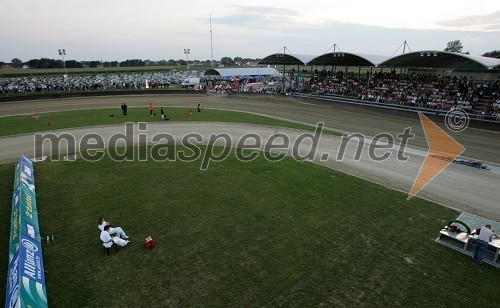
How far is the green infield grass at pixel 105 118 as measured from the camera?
28.0m

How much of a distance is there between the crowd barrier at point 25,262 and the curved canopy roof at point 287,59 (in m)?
47.5

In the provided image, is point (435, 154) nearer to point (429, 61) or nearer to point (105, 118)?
point (429, 61)

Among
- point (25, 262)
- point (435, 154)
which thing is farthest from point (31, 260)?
point (435, 154)

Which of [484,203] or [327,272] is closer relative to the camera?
[327,272]

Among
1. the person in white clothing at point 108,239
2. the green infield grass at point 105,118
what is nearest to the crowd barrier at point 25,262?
the person in white clothing at point 108,239

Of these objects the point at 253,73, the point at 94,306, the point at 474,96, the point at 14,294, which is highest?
the point at 253,73

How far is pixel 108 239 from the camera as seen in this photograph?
9.57 metres

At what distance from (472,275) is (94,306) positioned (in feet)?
36.0

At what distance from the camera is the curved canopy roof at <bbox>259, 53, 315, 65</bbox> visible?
51847 millimetres

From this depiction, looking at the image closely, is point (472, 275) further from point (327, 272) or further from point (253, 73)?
point (253, 73)


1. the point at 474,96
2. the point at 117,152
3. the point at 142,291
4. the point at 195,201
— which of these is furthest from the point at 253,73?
the point at 142,291

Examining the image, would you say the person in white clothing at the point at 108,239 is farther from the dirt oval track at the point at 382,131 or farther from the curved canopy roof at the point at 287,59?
the curved canopy roof at the point at 287,59

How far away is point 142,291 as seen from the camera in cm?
808

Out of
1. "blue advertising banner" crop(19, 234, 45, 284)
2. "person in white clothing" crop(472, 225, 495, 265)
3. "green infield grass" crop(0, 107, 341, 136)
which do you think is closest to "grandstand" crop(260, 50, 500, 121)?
"green infield grass" crop(0, 107, 341, 136)
